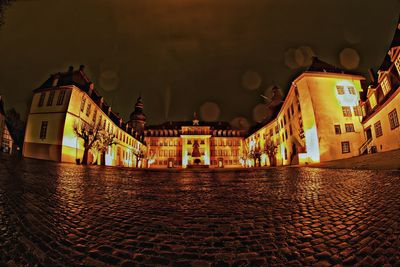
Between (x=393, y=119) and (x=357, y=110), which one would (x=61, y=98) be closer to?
(x=393, y=119)

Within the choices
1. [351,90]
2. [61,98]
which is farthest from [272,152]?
[61,98]

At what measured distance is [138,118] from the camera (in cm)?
6988

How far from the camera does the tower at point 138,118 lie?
6906 centimetres

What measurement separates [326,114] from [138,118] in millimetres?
59858

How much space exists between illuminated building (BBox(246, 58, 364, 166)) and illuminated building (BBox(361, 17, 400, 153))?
5.91ft

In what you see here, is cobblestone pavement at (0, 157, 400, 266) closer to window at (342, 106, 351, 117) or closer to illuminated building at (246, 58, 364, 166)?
illuminated building at (246, 58, 364, 166)

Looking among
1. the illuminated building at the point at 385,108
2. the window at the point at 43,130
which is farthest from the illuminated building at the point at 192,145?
the illuminated building at the point at 385,108

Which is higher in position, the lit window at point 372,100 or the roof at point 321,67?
the roof at point 321,67

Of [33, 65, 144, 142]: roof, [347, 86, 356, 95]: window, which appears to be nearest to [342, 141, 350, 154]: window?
[347, 86, 356, 95]: window

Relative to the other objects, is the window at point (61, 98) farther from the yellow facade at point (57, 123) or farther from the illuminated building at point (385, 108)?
the illuminated building at point (385, 108)

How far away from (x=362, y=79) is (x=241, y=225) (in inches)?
1436

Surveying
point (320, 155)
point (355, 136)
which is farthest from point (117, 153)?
point (355, 136)

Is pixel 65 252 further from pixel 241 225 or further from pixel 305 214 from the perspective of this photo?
pixel 305 214

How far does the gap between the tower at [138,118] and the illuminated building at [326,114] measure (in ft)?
177
